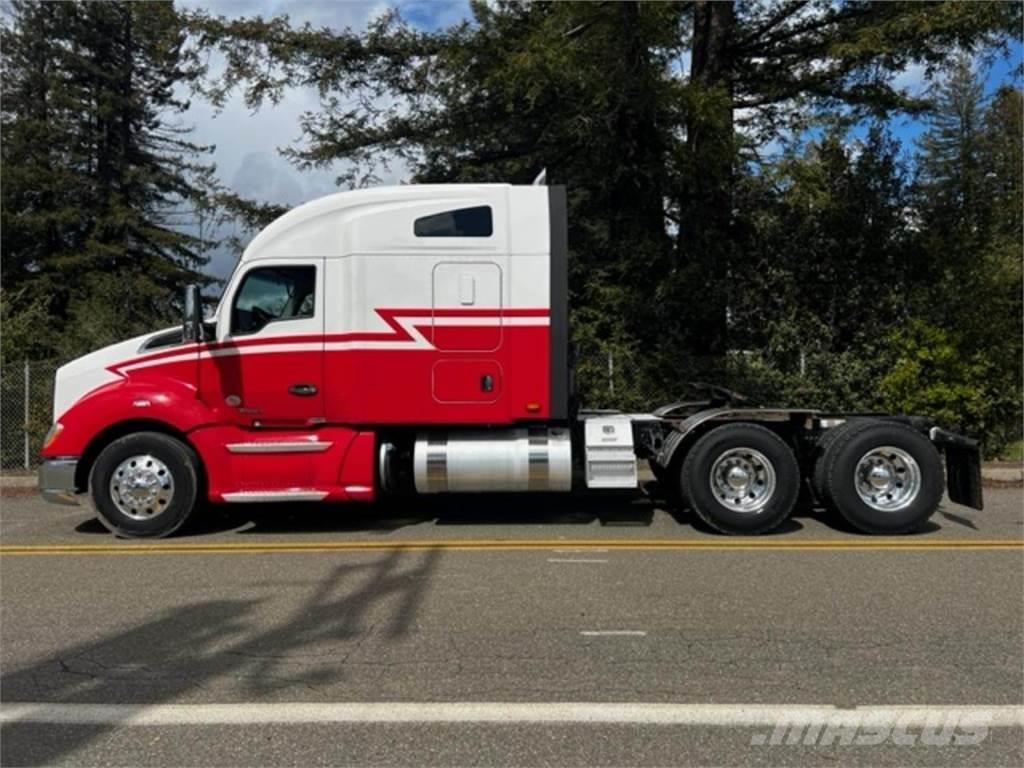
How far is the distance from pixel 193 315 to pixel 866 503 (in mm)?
6709

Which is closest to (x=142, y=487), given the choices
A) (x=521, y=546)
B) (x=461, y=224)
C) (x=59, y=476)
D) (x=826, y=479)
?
(x=59, y=476)

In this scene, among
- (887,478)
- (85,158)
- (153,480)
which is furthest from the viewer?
(85,158)

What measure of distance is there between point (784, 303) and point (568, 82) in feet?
17.4

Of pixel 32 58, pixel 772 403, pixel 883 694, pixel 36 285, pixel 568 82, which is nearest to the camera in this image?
pixel 883 694

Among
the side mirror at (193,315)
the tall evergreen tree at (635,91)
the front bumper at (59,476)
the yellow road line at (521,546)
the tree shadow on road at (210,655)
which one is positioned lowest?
the tree shadow on road at (210,655)

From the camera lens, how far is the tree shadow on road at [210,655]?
4344 mm

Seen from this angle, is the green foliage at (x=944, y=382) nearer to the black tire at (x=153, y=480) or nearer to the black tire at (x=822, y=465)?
the black tire at (x=822, y=465)

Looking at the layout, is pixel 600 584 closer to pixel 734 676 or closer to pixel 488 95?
pixel 734 676

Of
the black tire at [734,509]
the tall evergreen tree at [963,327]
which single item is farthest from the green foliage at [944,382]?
the black tire at [734,509]

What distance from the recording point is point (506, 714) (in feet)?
13.5

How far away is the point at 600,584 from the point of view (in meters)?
6.45

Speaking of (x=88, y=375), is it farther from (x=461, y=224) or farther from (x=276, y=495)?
(x=461, y=224)

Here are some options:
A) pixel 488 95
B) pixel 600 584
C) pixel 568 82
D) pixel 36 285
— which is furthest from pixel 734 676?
pixel 36 285

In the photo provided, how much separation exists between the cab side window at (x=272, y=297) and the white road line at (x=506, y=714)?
15.7 ft
